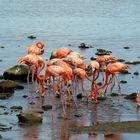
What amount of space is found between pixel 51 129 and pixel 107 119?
2.11 m

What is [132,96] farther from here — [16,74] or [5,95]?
[16,74]

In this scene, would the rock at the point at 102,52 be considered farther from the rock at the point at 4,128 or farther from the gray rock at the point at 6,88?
the rock at the point at 4,128

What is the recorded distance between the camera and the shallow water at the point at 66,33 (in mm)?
17019

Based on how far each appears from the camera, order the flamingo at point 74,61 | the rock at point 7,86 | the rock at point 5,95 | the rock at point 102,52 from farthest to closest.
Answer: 1. the rock at point 102,52
2. the rock at point 7,86
3. the rock at point 5,95
4. the flamingo at point 74,61

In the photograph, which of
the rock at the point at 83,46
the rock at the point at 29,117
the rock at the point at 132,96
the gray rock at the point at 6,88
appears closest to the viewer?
the rock at the point at 29,117

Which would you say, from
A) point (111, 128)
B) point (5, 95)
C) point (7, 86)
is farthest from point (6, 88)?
point (111, 128)

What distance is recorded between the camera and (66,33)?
126ft

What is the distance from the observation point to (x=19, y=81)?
74.4 feet

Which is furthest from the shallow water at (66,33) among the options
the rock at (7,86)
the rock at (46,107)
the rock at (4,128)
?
the rock at (46,107)

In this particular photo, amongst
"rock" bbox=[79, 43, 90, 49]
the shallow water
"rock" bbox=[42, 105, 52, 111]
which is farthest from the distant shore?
"rock" bbox=[79, 43, 90, 49]

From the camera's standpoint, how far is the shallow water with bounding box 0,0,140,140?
17019 millimetres

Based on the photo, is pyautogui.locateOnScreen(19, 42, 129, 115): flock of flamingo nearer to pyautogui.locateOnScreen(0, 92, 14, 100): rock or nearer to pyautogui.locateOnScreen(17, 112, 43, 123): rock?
pyautogui.locateOnScreen(0, 92, 14, 100): rock

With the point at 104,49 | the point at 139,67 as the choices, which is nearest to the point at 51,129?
the point at 139,67

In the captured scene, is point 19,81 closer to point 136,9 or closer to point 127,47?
point 127,47
